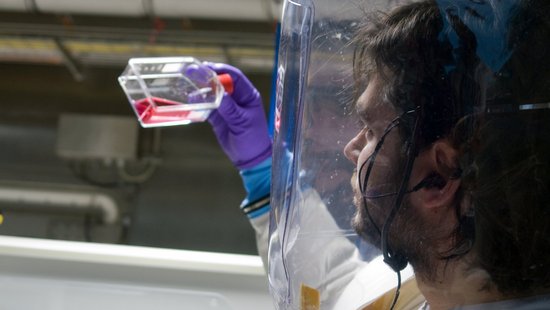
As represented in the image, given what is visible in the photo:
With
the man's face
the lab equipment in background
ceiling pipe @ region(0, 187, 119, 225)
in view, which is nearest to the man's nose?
the man's face

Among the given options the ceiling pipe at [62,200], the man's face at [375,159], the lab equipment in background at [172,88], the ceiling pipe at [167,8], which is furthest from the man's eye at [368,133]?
the ceiling pipe at [62,200]

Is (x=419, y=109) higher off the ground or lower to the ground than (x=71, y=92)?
higher

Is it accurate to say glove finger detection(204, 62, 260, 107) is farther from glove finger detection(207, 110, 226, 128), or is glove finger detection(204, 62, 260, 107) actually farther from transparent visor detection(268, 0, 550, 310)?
transparent visor detection(268, 0, 550, 310)

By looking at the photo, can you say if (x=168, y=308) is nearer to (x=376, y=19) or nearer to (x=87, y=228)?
(x=376, y=19)

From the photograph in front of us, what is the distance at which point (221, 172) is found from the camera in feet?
10.3

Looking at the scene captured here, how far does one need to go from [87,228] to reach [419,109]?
2.64m

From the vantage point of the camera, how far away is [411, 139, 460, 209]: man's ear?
28.6 inches

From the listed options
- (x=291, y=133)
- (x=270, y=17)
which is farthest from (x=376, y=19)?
(x=270, y=17)

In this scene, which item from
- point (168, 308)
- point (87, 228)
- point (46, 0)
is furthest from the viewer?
point (87, 228)

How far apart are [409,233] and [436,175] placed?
0.28 feet

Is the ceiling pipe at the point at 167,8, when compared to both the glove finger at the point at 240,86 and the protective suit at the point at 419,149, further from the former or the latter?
the protective suit at the point at 419,149

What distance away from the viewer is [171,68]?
4.51 ft

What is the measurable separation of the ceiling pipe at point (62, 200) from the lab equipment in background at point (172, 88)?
1.82 metres

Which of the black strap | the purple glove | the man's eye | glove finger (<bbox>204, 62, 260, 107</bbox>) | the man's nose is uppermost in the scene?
the man's eye
